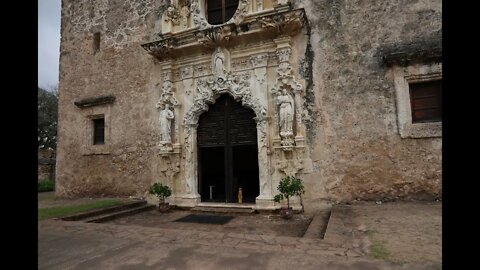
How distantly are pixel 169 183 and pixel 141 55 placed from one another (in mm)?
4092

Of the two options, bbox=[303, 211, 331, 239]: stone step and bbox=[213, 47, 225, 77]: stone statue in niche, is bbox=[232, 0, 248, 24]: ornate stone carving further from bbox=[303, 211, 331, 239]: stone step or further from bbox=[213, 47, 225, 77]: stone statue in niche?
bbox=[303, 211, 331, 239]: stone step

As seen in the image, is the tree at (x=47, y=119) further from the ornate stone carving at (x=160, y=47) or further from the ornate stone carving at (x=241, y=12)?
the ornate stone carving at (x=241, y=12)

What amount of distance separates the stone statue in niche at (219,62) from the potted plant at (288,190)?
132 inches

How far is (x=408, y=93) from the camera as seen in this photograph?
22.6 feet

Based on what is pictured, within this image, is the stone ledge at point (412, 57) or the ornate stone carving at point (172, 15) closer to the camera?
the stone ledge at point (412, 57)

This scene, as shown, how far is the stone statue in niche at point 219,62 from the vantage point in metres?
8.39

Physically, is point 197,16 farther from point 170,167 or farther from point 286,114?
point 170,167

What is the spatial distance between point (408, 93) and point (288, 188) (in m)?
3.38

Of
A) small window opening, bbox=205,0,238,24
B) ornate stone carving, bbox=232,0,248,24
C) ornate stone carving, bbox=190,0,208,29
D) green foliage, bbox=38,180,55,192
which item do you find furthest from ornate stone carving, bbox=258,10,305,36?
green foliage, bbox=38,180,55,192

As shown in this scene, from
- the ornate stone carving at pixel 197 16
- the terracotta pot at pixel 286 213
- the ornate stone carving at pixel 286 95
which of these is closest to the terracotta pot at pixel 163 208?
the terracotta pot at pixel 286 213

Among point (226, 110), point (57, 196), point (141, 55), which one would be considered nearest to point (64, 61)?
point (141, 55)

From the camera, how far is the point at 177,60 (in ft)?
29.8
